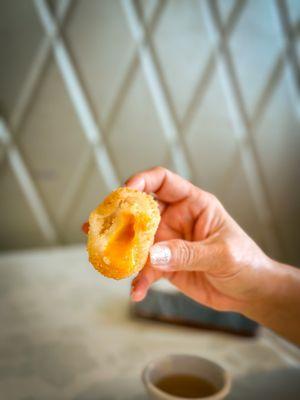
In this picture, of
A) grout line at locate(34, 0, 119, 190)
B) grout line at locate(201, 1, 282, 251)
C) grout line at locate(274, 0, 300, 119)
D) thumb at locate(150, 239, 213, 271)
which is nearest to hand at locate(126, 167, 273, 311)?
thumb at locate(150, 239, 213, 271)

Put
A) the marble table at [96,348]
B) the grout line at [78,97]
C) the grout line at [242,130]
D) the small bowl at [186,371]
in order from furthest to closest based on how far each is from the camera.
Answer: the grout line at [242,130] < the grout line at [78,97] < the marble table at [96,348] < the small bowl at [186,371]

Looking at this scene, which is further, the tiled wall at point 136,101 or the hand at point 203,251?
the tiled wall at point 136,101

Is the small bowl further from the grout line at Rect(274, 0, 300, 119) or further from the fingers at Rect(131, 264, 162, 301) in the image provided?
the grout line at Rect(274, 0, 300, 119)

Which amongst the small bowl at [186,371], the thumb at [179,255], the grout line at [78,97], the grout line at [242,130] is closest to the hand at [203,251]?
the thumb at [179,255]

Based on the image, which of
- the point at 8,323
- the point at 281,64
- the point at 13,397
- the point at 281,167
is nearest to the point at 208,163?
the point at 281,167

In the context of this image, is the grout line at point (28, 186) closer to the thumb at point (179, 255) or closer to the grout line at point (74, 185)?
the grout line at point (74, 185)

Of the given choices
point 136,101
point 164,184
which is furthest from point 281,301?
point 136,101

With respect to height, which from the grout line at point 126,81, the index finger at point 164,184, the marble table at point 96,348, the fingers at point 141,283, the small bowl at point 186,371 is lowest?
the marble table at point 96,348

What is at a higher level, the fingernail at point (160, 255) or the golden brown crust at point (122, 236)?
the golden brown crust at point (122, 236)

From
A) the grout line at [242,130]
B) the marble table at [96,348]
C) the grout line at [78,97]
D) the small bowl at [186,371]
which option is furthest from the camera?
the grout line at [242,130]
